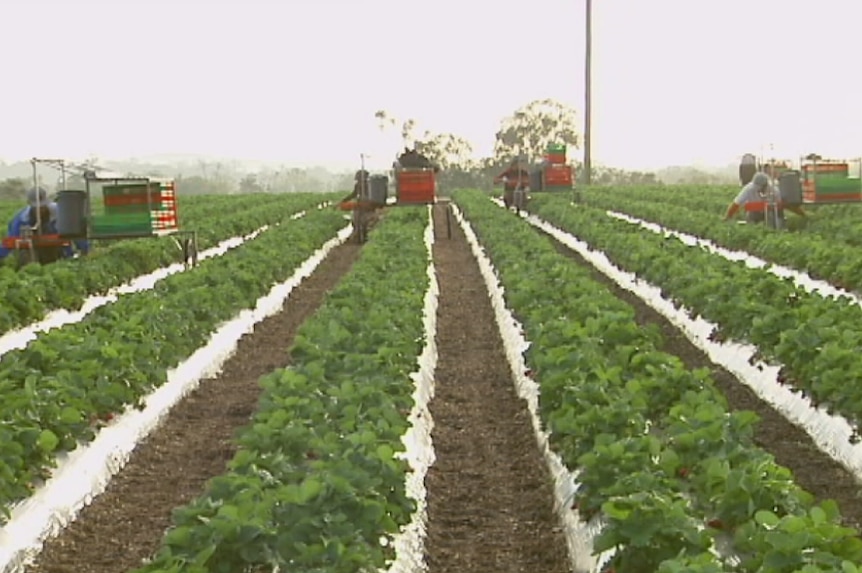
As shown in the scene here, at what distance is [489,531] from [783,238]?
12336mm

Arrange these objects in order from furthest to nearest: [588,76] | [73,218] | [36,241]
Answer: [588,76] < [36,241] < [73,218]

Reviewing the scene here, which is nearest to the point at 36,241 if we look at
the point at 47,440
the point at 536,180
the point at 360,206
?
the point at 360,206

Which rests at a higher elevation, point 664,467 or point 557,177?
point 557,177

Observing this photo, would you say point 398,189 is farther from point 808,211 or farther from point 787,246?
point 787,246

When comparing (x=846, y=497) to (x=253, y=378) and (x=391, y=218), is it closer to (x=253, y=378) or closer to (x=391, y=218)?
(x=253, y=378)

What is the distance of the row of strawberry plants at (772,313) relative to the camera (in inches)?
342

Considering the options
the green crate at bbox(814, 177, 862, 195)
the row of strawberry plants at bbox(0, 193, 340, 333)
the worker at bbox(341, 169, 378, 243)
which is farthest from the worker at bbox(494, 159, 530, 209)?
the row of strawberry plants at bbox(0, 193, 340, 333)

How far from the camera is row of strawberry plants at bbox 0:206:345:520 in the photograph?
293 inches

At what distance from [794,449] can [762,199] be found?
50.1 ft

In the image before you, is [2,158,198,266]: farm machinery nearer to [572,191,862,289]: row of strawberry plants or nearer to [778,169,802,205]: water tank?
[572,191,862,289]: row of strawberry plants

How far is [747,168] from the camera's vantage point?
3152cm

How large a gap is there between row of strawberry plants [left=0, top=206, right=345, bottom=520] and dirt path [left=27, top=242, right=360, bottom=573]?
344 mm

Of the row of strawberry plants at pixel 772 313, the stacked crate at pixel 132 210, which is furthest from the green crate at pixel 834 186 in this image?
the stacked crate at pixel 132 210

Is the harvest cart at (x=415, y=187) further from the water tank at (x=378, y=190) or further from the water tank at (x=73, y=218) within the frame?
the water tank at (x=73, y=218)
